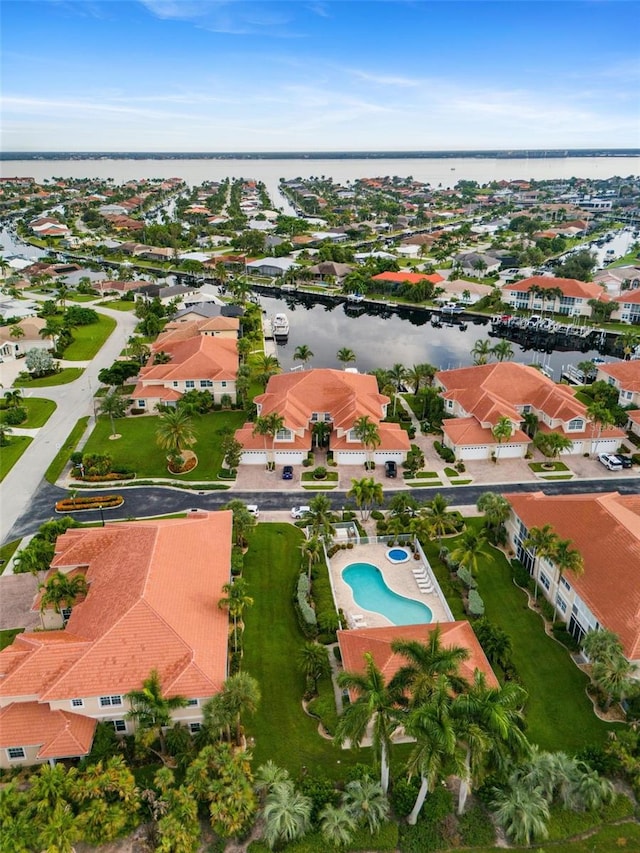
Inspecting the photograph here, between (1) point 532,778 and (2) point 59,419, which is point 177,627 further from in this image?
(2) point 59,419

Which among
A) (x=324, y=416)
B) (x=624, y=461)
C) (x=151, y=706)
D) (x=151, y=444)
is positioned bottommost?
(x=151, y=444)

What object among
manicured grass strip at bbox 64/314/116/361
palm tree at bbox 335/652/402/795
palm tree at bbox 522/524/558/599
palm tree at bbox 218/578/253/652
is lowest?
manicured grass strip at bbox 64/314/116/361

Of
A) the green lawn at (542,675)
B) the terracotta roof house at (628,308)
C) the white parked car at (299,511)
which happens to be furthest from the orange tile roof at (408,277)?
the green lawn at (542,675)

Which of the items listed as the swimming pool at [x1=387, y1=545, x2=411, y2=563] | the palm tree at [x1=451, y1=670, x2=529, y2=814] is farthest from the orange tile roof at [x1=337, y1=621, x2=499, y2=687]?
the swimming pool at [x1=387, y1=545, x2=411, y2=563]

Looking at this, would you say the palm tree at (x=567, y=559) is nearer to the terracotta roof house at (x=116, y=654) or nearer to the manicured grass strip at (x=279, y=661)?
the manicured grass strip at (x=279, y=661)

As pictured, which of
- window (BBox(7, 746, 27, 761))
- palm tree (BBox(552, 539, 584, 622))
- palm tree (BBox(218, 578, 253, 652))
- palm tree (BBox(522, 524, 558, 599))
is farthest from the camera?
palm tree (BBox(522, 524, 558, 599))

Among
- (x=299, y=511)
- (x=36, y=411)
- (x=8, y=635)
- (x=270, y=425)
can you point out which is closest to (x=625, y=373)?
(x=270, y=425)

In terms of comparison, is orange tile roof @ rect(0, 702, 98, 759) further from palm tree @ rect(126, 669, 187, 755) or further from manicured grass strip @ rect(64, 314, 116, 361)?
manicured grass strip @ rect(64, 314, 116, 361)

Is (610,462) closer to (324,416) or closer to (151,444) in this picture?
(324,416)
